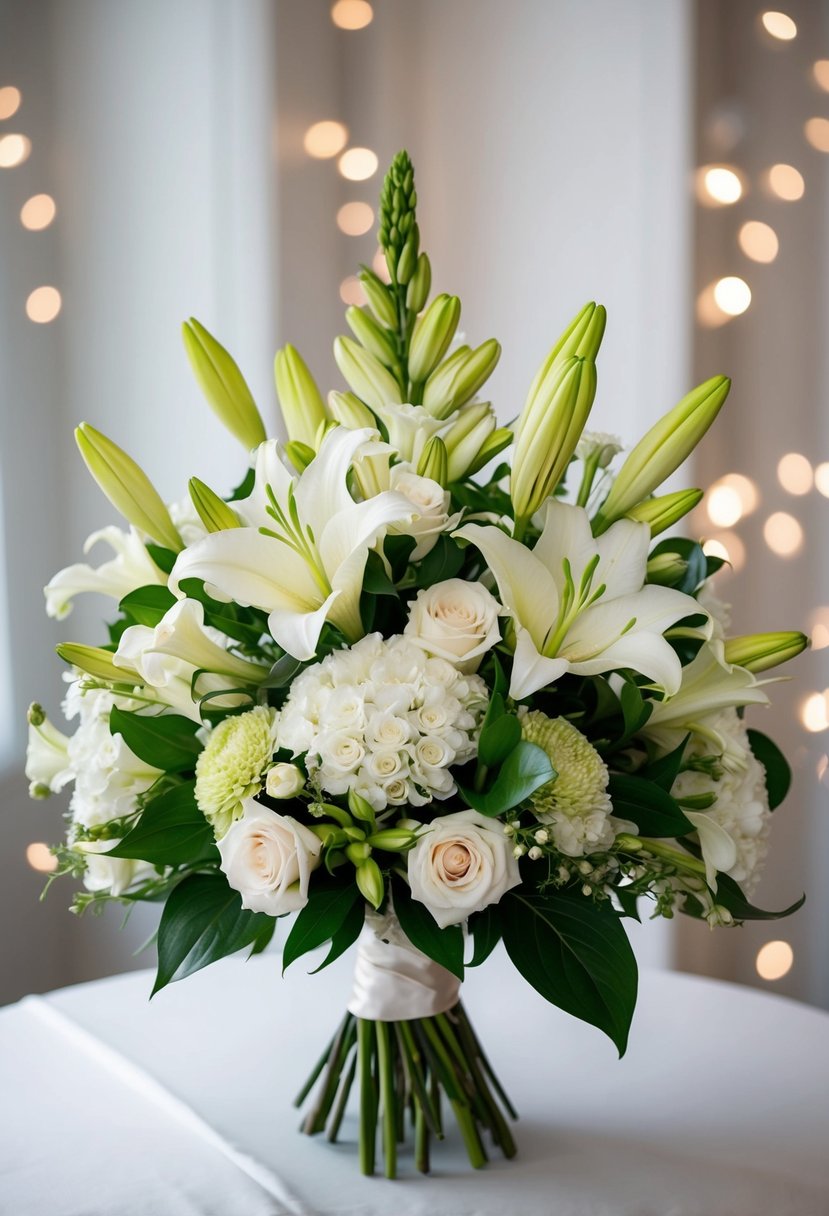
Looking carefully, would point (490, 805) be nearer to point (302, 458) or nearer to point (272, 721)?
point (272, 721)

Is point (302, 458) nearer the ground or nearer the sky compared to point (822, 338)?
nearer the ground

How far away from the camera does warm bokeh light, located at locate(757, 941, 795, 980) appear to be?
1.77 meters

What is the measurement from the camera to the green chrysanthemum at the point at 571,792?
2.33 feet

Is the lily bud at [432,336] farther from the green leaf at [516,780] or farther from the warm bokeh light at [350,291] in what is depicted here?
the warm bokeh light at [350,291]

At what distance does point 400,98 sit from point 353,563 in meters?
1.46

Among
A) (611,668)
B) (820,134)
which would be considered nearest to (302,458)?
(611,668)

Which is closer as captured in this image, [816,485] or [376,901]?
[376,901]

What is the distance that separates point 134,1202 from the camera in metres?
0.80

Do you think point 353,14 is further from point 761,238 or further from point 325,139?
point 761,238

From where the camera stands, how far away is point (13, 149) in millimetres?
1686

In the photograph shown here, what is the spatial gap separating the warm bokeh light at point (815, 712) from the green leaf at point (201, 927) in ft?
3.89

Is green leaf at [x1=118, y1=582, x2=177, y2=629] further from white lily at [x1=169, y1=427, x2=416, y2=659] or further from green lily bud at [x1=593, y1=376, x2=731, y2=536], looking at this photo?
green lily bud at [x1=593, y1=376, x2=731, y2=536]

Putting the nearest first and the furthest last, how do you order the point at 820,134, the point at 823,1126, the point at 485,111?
the point at 823,1126 < the point at 820,134 < the point at 485,111

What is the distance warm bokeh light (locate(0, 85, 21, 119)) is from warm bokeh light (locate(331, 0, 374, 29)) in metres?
0.55
